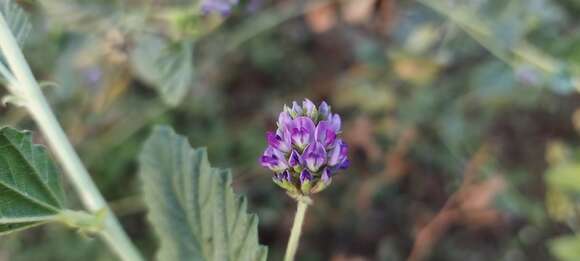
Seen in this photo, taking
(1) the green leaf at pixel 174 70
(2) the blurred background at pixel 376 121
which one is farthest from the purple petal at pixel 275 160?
(2) the blurred background at pixel 376 121

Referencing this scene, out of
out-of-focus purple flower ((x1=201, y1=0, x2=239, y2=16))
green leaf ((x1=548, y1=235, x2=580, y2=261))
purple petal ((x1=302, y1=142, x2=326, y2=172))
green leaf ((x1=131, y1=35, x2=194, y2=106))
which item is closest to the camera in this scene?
purple petal ((x1=302, y1=142, x2=326, y2=172))

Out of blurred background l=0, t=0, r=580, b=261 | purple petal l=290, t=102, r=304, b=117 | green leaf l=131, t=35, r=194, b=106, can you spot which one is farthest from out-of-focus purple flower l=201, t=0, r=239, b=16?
purple petal l=290, t=102, r=304, b=117

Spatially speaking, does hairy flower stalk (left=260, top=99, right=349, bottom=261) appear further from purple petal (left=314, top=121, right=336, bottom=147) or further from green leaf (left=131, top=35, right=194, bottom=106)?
green leaf (left=131, top=35, right=194, bottom=106)

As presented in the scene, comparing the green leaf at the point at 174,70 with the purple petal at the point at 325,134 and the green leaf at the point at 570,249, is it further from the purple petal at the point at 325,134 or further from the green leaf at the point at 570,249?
the green leaf at the point at 570,249

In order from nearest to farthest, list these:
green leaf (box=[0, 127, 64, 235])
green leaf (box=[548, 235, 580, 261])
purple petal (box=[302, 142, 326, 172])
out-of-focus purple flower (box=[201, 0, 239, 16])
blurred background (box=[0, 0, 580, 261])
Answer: purple petal (box=[302, 142, 326, 172]) → green leaf (box=[0, 127, 64, 235]) → out-of-focus purple flower (box=[201, 0, 239, 16]) → green leaf (box=[548, 235, 580, 261]) → blurred background (box=[0, 0, 580, 261])

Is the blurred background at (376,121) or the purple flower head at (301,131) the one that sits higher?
the purple flower head at (301,131)

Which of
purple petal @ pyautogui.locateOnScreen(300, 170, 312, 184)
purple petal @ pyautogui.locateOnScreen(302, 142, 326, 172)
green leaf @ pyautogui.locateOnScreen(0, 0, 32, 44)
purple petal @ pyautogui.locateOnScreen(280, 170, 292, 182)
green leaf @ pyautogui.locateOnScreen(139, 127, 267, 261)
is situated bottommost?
green leaf @ pyautogui.locateOnScreen(139, 127, 267, 261)
